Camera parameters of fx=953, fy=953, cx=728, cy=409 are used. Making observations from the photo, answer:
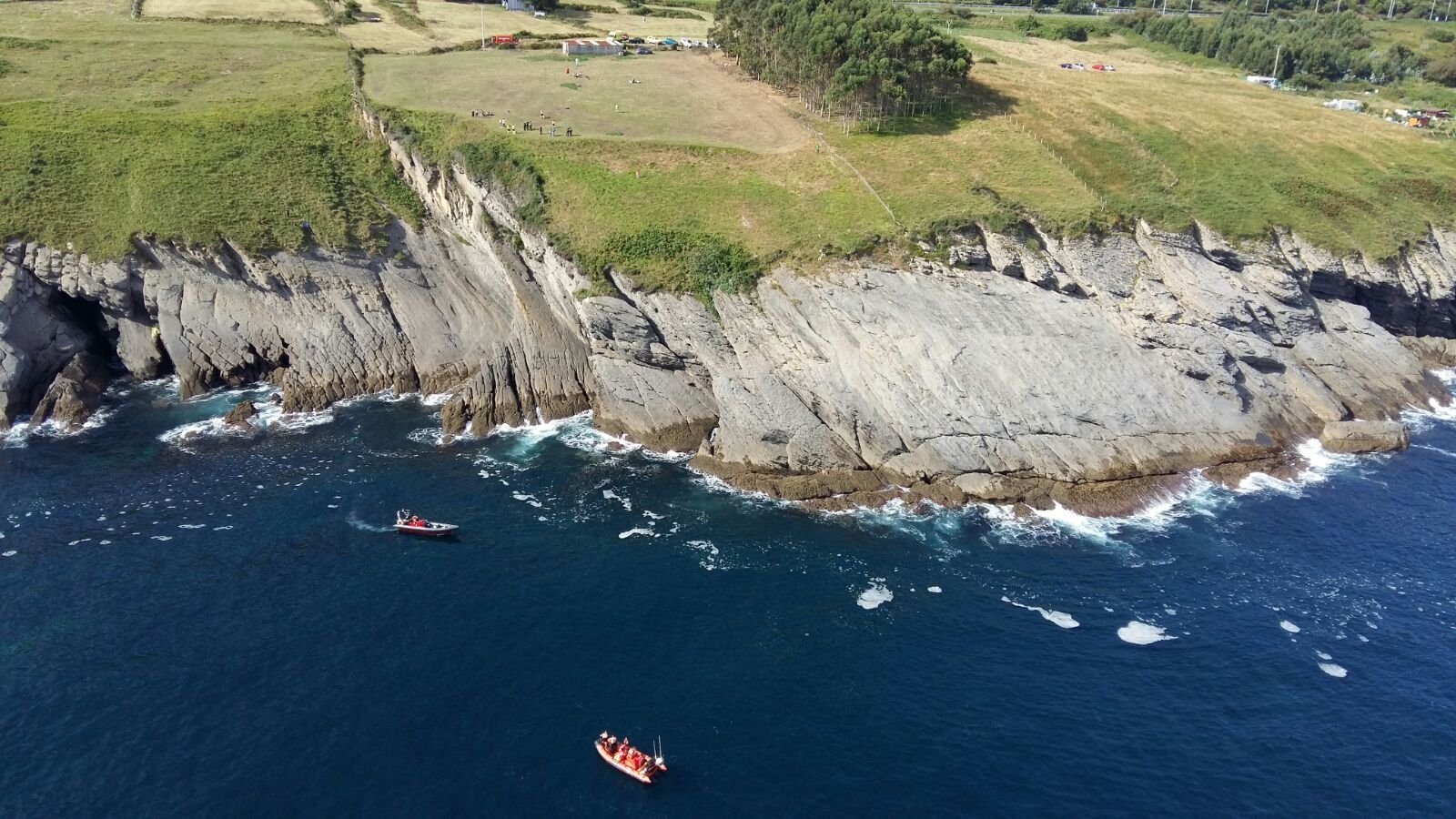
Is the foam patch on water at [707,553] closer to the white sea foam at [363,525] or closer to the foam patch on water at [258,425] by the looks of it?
the white sea foam at [363,525]

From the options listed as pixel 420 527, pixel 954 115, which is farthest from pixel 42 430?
pixel 954 115

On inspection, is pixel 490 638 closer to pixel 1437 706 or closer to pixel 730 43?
pixel 1437 706

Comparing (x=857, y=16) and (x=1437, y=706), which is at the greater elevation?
(x=857, y=16)

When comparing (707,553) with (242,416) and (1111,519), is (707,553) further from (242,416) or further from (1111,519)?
(242,416)

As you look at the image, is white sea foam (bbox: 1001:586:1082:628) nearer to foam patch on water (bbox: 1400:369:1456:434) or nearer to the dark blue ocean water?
the dark blue ocean water

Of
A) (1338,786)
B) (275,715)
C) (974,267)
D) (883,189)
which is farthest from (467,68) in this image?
(1338,786)

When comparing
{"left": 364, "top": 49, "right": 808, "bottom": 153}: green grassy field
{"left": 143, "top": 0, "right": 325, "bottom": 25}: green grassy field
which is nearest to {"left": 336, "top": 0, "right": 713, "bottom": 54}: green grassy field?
{"left": 143, "top": 0, "right": 325, "bottom": 25}: green grassy field
